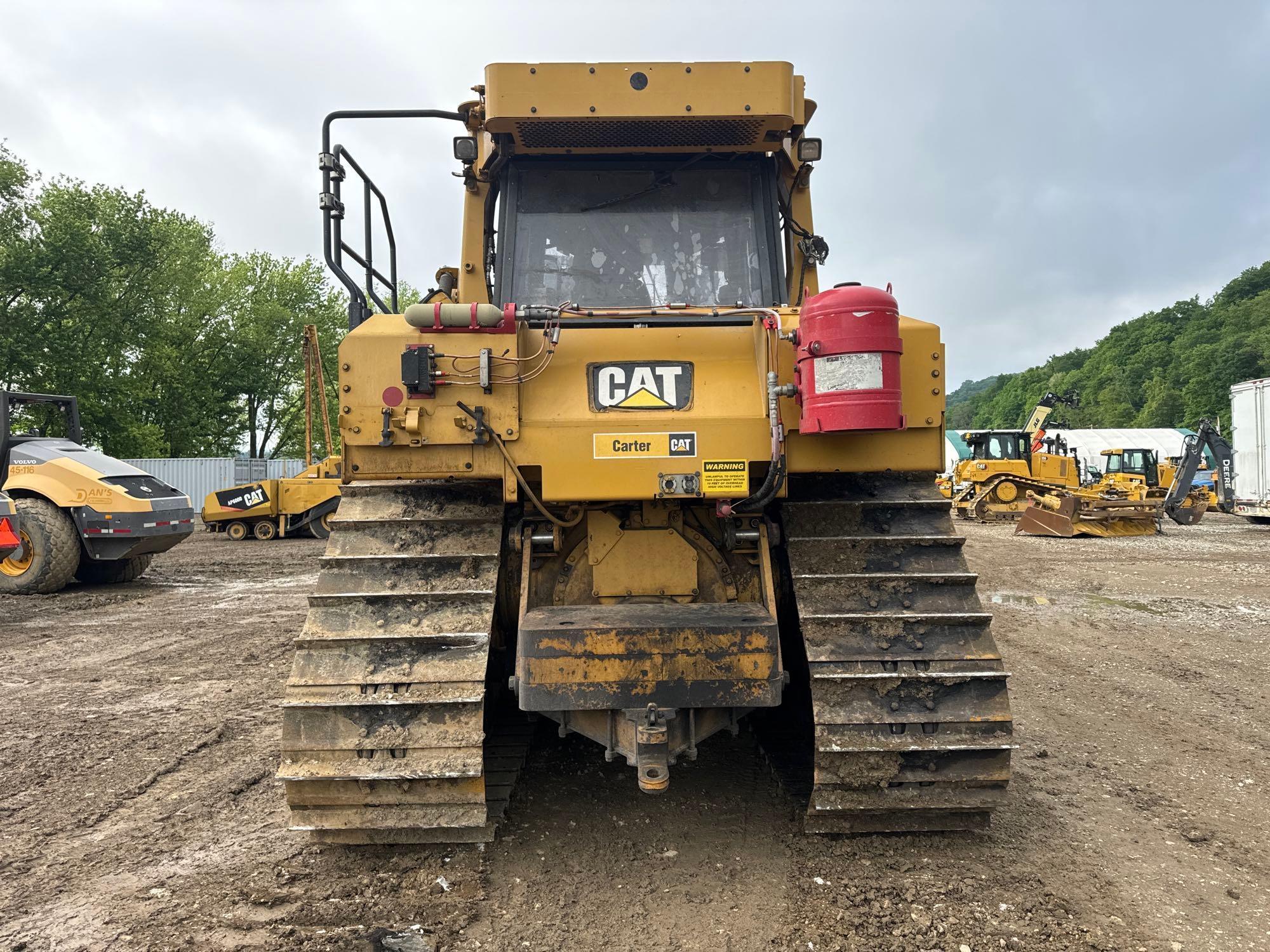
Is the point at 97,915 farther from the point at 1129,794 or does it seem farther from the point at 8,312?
the point at 8,312

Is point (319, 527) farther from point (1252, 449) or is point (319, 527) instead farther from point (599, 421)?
point (1252, 449)

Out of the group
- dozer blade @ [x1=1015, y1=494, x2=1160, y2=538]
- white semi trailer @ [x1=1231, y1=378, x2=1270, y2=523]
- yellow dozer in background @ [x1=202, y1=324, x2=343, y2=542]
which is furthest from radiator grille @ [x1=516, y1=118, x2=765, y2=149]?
white semi trailer @ [x1=1231, y1=378, x2=1270, y2=523]

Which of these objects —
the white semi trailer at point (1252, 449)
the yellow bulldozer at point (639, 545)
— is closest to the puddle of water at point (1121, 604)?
the yellow bulldozer at point (639, 545)

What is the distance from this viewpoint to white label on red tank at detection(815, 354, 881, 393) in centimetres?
281

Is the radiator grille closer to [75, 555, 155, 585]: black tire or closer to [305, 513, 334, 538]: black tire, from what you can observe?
[75, 555, 155, 585]: black tire

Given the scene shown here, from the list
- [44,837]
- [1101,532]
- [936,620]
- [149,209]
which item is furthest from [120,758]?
[149,209]

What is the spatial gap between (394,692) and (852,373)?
191 cm

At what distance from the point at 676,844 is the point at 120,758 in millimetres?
3022

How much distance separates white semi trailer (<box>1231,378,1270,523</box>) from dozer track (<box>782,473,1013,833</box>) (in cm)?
2097

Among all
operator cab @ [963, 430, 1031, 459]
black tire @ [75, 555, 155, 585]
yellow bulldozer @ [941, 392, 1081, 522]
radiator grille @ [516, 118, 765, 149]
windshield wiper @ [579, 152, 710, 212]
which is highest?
radiator grille @ [516, 118, 765, 149]

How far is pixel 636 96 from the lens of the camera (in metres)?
3.59

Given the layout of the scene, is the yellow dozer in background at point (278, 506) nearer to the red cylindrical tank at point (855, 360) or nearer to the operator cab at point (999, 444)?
the red cylindrical tank at point (855, 360)

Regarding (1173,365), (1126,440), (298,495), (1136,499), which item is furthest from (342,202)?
(1173,365)

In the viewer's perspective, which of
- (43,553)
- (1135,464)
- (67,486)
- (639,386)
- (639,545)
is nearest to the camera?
(639,386)
